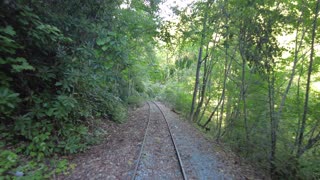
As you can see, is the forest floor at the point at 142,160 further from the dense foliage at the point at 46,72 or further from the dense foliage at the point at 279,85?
the dense foliage at the point at 279,85

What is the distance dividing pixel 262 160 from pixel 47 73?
249 inches

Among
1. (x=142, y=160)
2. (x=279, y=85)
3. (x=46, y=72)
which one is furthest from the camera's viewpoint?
(x=279, y=85)

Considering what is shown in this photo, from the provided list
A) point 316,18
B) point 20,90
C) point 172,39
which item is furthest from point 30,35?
point 316,18

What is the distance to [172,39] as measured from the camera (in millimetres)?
9094

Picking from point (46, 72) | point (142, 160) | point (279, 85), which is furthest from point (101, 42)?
point (279, 85)

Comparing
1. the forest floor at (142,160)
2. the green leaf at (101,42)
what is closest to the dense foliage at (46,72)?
the green leaf at (101,42)

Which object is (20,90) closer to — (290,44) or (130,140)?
(130,140)

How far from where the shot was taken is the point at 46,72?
14.6 feet

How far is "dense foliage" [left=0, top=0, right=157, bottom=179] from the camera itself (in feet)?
12.3

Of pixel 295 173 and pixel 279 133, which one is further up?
pixel 279 133

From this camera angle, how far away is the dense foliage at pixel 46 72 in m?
3.76

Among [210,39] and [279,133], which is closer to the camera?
[279,133]

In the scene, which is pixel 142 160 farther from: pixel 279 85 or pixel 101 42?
pixel 279 85

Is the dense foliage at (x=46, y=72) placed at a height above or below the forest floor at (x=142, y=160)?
above
